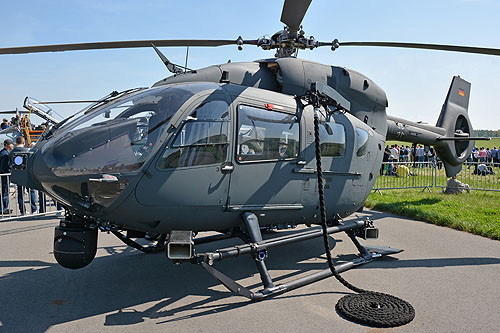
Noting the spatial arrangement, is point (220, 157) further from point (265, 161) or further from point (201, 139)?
point (265, 161)

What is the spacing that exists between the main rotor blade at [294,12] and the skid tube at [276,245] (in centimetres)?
305

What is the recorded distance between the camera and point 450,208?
989 cm

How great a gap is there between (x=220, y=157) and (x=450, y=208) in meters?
7.82

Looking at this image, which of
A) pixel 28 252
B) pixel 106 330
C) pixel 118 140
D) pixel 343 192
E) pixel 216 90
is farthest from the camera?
pixel 28 252

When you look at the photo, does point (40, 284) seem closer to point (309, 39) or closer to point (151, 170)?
point (151, 170)

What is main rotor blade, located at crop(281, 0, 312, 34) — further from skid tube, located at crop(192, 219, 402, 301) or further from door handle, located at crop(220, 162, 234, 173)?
skid tube, located at crop(192, 219, 402, 301)

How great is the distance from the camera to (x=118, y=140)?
13.1ft

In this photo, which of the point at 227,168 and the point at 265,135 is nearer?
the point at 227,168

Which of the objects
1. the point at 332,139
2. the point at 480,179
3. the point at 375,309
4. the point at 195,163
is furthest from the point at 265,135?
the point at 480,179

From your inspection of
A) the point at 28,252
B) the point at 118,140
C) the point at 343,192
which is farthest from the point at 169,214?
the point at 28,252

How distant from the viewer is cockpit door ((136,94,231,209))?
408 cm

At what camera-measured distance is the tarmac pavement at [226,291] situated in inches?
150

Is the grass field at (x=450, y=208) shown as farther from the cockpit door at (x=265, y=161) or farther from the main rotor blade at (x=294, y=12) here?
the main rotor blade at (x=294, y=12)

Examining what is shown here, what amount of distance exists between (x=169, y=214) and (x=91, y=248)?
3.30 ft
